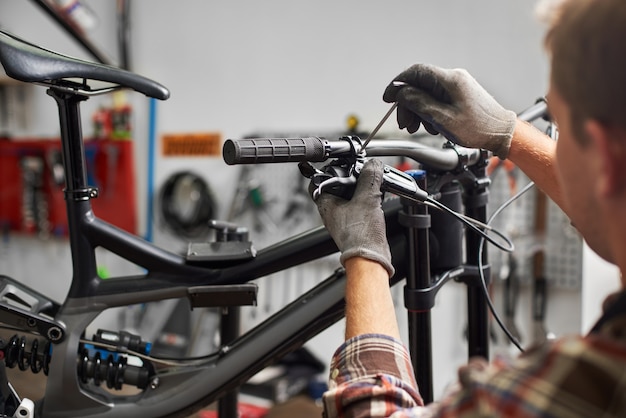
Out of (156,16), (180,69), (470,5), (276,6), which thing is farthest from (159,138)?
(470,5)

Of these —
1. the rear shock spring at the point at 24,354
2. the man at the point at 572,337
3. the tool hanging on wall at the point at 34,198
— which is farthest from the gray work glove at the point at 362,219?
the tool hanging on wall at the point at 34,198

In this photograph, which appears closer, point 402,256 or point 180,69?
point 402,256

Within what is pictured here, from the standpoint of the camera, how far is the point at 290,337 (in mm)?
1069

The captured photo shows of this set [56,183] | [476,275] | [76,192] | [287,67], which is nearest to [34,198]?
[56,183]

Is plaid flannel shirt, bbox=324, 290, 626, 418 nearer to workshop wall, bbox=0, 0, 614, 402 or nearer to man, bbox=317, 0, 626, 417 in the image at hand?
man, bbox=317, 0, 626, 417

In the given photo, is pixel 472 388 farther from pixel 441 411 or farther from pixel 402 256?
pixel 402 256

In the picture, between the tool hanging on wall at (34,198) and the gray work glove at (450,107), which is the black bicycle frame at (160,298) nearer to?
the gray work glove at (450,107)

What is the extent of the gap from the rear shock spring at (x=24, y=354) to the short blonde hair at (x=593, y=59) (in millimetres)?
932

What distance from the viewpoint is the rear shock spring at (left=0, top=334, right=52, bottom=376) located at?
3.43 ft

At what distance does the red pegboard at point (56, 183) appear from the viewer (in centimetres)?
298

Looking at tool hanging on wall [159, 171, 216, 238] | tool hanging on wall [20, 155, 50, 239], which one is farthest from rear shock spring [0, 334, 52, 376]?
tool hanging on wall [20, 155, 50, 239]

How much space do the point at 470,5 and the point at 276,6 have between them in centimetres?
87

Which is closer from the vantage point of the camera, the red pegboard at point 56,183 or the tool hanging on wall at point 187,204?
the tool hanging on wall at point 187,204

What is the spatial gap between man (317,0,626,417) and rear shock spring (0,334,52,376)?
0.59 metres
